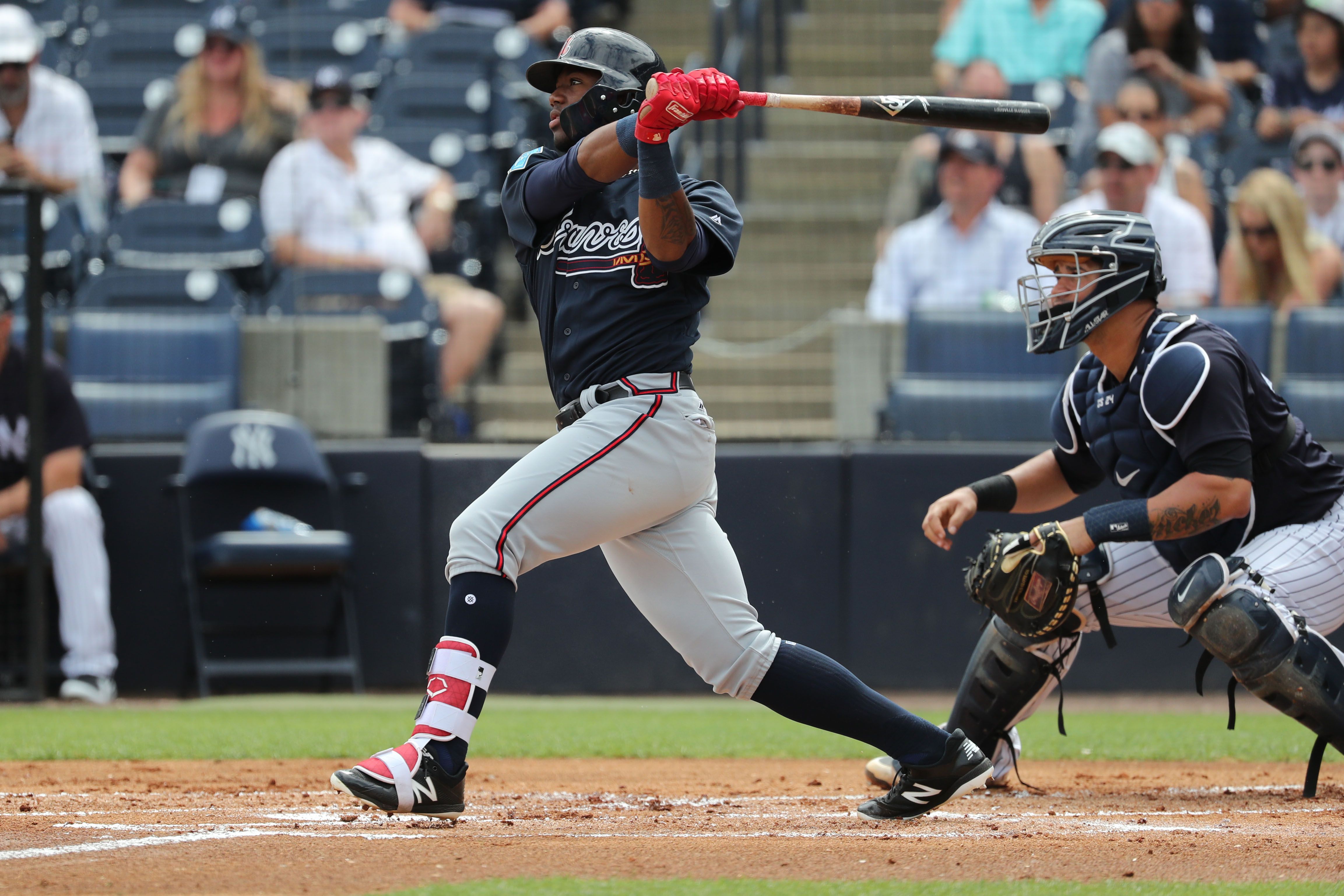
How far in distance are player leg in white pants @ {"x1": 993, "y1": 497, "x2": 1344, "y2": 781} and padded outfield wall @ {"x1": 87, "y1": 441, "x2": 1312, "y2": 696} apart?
274 centimetres

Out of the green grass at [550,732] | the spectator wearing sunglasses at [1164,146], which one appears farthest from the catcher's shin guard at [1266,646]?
the spectator wearing sunglasses at [1164,146]

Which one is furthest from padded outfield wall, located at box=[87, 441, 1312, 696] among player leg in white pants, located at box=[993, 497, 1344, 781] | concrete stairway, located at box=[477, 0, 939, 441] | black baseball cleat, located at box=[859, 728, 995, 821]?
black baseball cleat, located at box=[859, 728, 995, 821]

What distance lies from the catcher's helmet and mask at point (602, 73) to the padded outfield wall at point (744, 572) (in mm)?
3603

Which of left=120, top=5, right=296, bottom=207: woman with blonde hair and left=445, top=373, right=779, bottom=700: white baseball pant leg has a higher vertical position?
left=120, top=5, right=296, bottom=207: woman with blonde hair

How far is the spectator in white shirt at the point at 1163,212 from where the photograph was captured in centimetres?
739

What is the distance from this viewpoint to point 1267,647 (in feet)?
11.6

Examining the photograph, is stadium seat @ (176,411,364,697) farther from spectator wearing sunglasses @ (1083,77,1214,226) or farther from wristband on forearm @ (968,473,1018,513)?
spectator wearing sunglasses @ (1083,77,1214,226)

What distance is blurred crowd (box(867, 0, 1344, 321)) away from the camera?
744 cm

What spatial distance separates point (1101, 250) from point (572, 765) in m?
2.29

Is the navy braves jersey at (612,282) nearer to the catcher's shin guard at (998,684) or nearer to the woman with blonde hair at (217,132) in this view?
the catcher's shin guard at (998,684)

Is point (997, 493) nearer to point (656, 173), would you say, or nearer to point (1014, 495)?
point (1014, 495)

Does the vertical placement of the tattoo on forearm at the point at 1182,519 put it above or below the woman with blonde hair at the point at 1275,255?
below

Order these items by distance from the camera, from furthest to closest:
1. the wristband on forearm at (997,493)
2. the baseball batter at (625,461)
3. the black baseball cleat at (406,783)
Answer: the wristband on forearm at (997,493) → the baseball batter at (625,461) → the black baseball cleat at (406,783)

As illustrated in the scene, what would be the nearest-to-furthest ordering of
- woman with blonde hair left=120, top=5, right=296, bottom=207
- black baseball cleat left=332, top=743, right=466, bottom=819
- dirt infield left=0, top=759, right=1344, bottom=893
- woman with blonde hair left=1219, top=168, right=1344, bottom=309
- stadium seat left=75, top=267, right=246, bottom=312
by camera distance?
dirt infield left=0, top=759, right=1344, bottom=893, black baseball cleat left=332, top=743, right=466, bottom=819, woman with blonde hair left=1219, top=168, right=1344, bottom=309, stadium seat left=75, top=267, right=246, bottom=312, woman with blonde hair left=120, top=5, right=296, bottom=207
